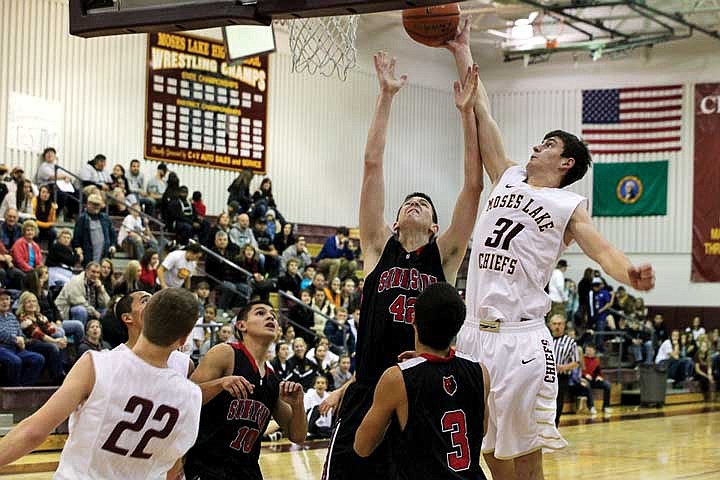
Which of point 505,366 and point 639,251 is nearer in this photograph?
point 505,366

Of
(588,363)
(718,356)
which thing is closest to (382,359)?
(588,363)

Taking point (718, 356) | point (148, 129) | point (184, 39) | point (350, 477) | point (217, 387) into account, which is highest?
point (184, 39)

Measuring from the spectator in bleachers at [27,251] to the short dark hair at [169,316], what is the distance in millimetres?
9769

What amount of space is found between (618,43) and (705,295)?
603 cm

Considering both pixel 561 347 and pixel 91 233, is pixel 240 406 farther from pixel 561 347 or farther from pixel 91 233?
pixel 91 233

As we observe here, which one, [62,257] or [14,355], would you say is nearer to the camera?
[14,355]

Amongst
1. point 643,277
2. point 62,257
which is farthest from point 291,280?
point 643,277

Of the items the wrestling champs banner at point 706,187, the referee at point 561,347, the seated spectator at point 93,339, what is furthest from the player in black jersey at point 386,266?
the wrestling champs banner at point 706,187

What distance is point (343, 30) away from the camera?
994 centimetres

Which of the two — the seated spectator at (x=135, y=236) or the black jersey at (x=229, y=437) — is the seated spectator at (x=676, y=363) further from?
the black jersey at (x=229, y=437)

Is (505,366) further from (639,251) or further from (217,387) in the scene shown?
(639,251)

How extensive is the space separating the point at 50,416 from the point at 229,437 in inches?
56.3

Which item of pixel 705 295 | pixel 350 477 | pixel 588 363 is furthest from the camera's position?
pixel 705 295

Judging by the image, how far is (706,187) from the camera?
955 inches
